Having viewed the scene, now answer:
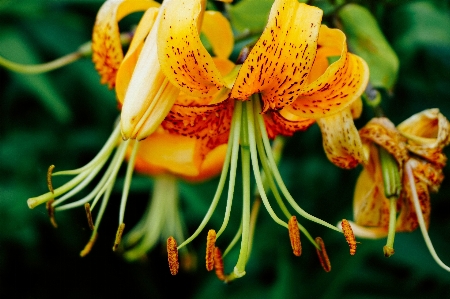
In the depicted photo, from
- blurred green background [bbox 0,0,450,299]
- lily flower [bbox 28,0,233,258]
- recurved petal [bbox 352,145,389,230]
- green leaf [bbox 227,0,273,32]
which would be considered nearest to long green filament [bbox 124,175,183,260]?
blurred green background [bbox 0,0,450,299]

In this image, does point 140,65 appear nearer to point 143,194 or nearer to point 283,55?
point 283,55

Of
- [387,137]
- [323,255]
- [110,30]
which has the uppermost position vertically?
[110,30]

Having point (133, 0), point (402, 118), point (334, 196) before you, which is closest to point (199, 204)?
point (334, 196)

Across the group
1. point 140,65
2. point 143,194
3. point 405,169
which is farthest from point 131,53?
point 143,194

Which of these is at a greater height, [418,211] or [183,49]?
[183,49]

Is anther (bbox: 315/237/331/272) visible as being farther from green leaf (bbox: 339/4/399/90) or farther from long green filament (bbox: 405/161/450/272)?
green leaf (bbox: 339/4/399/90)

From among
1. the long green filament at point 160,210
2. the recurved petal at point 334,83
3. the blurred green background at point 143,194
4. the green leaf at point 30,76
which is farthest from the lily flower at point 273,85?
the green leaf at point 30,76

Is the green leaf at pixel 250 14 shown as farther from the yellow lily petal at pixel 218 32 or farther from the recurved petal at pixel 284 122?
the recurved petal at pixel 284 122
